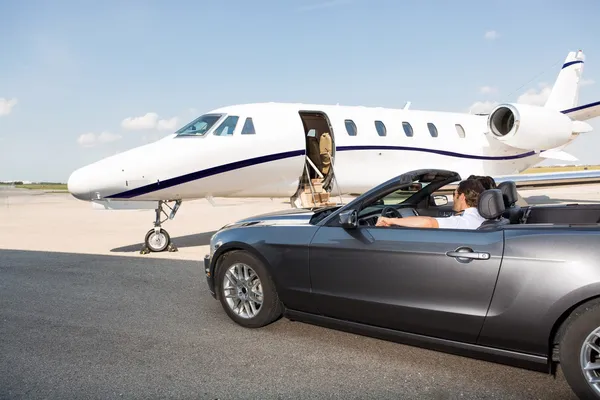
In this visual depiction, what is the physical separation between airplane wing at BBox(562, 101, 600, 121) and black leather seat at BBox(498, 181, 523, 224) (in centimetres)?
1382

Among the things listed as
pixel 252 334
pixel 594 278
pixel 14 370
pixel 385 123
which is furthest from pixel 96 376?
pixel 385 123

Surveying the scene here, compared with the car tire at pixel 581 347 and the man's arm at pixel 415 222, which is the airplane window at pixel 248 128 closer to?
the man's arm at pixel 415 222

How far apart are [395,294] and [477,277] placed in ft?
2.09

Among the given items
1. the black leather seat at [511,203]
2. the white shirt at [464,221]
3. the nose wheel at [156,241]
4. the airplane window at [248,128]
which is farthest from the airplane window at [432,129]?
the white shirt at [464,221]

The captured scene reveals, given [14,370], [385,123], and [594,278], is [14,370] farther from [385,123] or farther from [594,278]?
[385,123]

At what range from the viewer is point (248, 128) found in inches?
398

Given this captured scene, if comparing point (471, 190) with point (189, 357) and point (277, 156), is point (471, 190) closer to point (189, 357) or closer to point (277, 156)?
point (189, 357)

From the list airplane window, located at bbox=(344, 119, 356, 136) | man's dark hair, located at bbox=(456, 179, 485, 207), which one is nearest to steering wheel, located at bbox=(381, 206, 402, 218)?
man's dark hair, located at bbox=(456, 179, 485, 207)

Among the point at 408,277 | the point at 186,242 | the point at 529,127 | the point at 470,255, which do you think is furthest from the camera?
the point at 529,127

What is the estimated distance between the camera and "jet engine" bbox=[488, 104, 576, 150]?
13688 millimetres

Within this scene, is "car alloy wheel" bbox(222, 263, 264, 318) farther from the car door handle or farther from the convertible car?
the car door handle

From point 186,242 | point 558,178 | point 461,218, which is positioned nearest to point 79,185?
point 186,242

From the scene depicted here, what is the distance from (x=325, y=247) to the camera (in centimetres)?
419

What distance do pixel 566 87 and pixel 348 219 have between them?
16.9 meters
